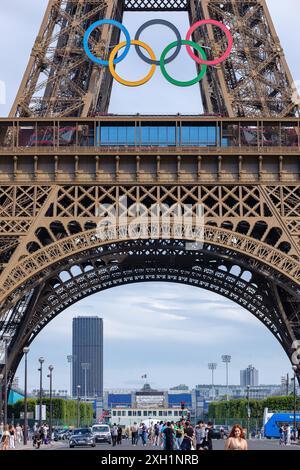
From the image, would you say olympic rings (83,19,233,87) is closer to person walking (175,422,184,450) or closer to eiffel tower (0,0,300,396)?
eiffel tower (0,0,300,396)

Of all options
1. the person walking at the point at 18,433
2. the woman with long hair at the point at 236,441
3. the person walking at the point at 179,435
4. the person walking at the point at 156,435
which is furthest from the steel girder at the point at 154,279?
the woman with long hair at the point at 236,441

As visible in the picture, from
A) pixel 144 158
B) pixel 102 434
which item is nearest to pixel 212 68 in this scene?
pixel 144 158

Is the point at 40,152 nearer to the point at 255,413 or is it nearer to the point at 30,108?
the point at 30,108

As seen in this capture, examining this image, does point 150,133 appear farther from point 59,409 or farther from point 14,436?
point 59,409

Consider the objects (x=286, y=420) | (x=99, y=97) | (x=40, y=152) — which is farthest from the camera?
(x=286, y=420)

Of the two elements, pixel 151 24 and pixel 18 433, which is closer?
pixel 151 24

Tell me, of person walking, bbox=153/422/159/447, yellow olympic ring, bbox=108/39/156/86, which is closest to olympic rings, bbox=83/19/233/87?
yellow olympic ring, bbox=108/39/156/86
